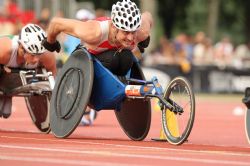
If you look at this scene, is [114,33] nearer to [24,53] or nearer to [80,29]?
[80,29]

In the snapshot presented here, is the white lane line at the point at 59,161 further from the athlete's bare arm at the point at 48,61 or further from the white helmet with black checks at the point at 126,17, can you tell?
the athlete's bare arm at the point at 48,61

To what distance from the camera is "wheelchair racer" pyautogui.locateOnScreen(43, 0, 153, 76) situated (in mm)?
13461

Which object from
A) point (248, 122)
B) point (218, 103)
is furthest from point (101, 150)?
point (218, 103)

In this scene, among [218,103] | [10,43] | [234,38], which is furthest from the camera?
[234,38]

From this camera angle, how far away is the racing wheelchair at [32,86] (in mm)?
15422

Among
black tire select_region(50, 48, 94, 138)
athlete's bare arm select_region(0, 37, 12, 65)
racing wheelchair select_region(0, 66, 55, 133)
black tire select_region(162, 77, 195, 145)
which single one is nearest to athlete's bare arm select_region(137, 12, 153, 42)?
black tire select_region(50, 48, 94, 138)

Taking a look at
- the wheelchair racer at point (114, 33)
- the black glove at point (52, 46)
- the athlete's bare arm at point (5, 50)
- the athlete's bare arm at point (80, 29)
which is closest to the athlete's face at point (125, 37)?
the wheelchair racer at point (114, 33)

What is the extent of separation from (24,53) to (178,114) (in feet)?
10.7

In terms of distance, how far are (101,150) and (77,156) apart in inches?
34.4

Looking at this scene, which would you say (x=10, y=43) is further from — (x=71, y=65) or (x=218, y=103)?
(x=218, y=103)

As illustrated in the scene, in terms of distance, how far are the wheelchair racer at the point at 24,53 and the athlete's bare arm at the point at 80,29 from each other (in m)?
1.30

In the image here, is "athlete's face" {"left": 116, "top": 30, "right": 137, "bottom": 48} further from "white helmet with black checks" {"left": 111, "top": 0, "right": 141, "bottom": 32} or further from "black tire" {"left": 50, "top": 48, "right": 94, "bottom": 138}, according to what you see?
"black tire" {"left": 50, "top": 48, "right": 94, "bottom": 138}

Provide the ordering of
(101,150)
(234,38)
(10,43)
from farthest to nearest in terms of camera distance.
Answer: (234,38)
(10,43)
(101,150)

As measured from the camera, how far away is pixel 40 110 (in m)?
16.3
